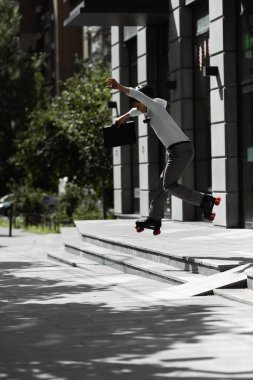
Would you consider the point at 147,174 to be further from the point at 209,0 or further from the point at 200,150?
the point at 209,0

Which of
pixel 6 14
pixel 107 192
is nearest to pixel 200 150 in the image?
pixel 107 192

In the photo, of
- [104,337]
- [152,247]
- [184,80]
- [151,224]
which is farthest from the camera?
[184,80]

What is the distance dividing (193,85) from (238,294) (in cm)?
1265

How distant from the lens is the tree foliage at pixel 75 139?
1286 inches

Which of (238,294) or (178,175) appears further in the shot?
(178,175)

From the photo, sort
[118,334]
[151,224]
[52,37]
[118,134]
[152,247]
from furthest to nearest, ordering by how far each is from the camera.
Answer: [52,37] → [152,247] → [118,134] → [151,224] → [118,334]

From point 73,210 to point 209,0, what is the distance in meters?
15.8

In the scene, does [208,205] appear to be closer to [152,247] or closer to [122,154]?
[152,247]

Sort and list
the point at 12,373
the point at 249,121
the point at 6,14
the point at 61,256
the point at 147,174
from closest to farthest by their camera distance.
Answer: the point at 12,373 < the point at 61,256 < the point at 249,121 < the point at 147,174 < the point at 6,14

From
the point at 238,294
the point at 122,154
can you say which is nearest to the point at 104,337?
the point at 238,294

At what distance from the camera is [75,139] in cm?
3322

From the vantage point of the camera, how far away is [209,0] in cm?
2017

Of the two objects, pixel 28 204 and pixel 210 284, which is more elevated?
pixel 28 204

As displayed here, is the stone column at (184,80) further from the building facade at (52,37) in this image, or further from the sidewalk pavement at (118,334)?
the building facade at (52,37)
